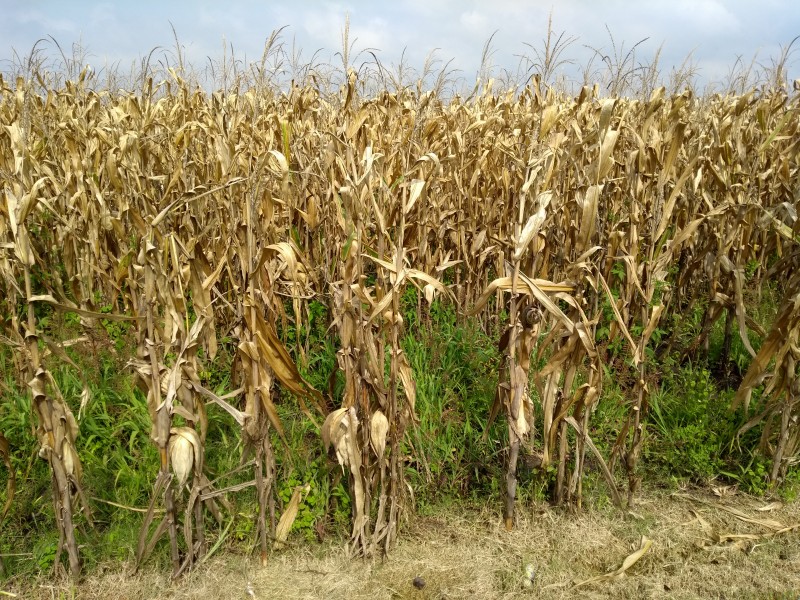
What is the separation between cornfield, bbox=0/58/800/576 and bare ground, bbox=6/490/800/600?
99mm

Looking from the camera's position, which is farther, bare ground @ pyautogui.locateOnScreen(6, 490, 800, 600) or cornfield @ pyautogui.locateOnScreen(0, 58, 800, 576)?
bare ground @ pyautogui.locateOnScreen(6, 490, 800, 600)

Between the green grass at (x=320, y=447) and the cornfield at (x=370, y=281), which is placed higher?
the cornfield at (x=370, y=281)

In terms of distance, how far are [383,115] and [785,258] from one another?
3623mm

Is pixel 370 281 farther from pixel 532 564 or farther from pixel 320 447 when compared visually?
pixel 532 564

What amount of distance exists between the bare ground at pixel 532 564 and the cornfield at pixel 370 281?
99 mm

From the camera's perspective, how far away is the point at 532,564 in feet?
8.77

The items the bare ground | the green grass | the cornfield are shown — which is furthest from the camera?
the green grass

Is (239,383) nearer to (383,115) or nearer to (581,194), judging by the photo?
(581,194)

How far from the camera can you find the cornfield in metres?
2.30

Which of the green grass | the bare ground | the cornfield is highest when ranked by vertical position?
the cornfield

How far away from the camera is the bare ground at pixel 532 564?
2527mm

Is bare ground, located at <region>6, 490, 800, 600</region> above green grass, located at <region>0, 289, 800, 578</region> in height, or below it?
below

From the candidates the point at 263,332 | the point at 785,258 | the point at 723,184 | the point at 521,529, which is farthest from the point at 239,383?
the point at 723,184

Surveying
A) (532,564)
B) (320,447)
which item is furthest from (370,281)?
(532,564)
